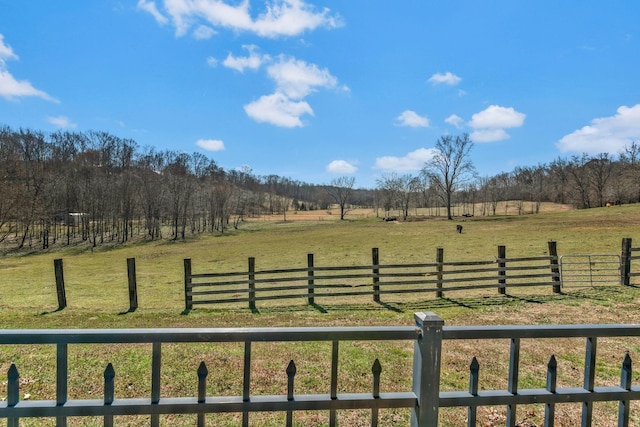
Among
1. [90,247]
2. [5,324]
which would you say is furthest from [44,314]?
[90,247]

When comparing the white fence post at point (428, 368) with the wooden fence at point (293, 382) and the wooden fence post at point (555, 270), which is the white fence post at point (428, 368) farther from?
the wooden fence post at point (555, 270)

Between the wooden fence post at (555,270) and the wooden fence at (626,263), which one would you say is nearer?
the wooden fence post at (555,270)

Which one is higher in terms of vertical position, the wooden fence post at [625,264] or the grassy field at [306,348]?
the wooden fence post at [625,264]

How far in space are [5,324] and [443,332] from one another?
10.2 metres

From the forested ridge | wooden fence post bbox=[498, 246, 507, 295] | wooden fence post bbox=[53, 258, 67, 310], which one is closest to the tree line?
the forested ridge

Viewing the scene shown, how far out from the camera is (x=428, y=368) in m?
1.98

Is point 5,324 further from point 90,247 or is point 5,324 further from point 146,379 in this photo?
point 90,247

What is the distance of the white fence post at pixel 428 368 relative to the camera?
1.96 metres

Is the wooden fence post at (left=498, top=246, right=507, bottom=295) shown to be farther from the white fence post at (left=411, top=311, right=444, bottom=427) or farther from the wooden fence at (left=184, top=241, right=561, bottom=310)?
the white fence post at (left=411, top=311, right=444, bottom=427)

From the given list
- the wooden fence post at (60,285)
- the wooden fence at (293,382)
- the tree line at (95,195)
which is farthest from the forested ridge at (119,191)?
the wooden fence at (293,382)

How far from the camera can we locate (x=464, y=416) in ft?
12.4

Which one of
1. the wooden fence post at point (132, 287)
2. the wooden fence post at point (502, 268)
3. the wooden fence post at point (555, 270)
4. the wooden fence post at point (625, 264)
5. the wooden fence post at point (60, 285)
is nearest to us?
the wooden fence post at point (132, 287)

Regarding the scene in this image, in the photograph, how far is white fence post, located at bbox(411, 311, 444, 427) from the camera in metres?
1.96

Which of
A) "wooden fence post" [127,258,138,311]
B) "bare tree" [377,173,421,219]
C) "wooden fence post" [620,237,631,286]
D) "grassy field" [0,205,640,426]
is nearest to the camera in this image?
"grassy field" [0,205,640,426]
